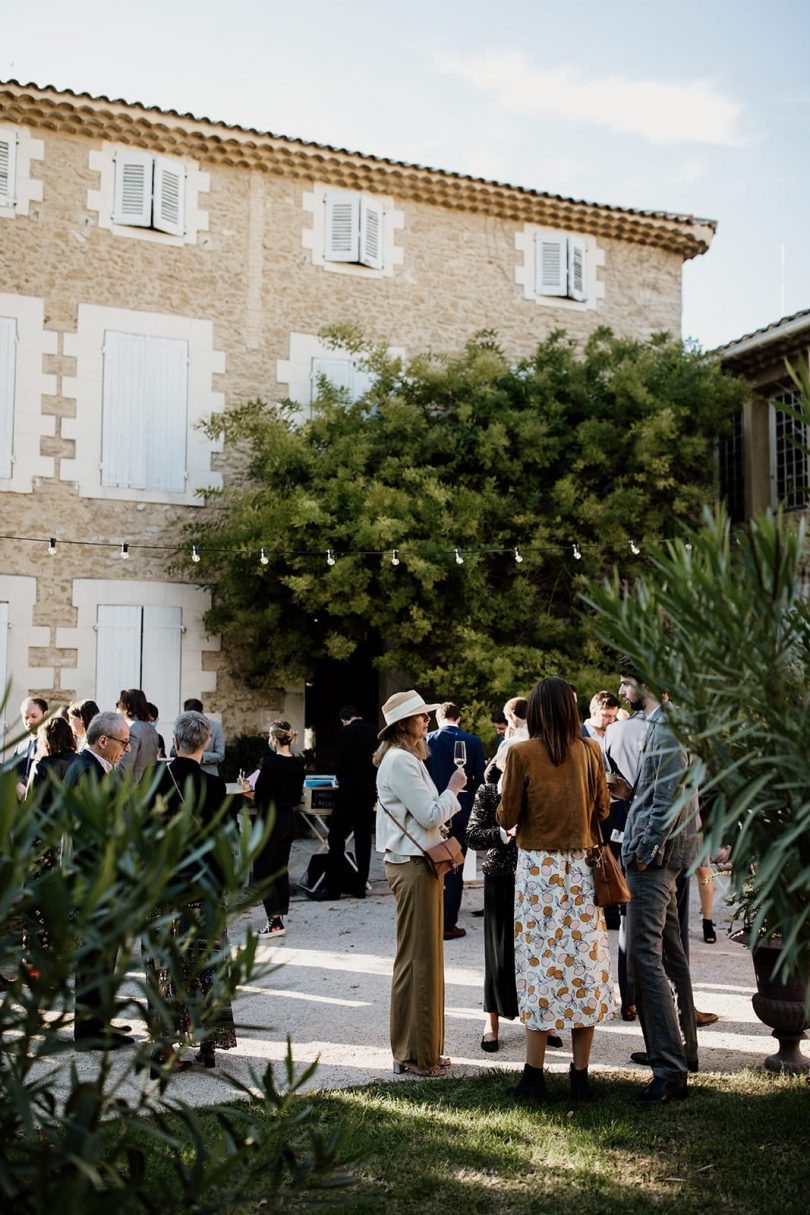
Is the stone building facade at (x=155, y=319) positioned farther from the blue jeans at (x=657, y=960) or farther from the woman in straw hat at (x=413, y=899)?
the blue jeans at (x=657, y=960)

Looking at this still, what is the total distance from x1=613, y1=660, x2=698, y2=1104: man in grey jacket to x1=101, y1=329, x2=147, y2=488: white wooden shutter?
351 inches

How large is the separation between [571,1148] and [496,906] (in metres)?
1.61

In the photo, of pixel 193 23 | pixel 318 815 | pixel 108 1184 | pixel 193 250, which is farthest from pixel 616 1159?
pixel 193 250

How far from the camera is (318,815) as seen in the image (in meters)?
10.9

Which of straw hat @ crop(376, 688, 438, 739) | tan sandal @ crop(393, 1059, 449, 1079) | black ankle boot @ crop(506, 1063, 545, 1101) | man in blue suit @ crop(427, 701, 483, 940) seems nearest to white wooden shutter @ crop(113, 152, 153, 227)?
man in blue suit @ crop(427, 701, 483, 940)

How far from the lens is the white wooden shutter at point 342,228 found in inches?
523

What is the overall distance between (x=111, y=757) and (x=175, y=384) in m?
8.07

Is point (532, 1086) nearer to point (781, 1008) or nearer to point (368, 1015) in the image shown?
point (781, 1008)

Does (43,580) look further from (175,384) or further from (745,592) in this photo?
(745,592)

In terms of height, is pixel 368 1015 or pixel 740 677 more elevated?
pixel 740 677

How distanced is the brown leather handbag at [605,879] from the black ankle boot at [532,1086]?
742mm

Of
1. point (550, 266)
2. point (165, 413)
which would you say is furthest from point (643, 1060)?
point (550, 266)

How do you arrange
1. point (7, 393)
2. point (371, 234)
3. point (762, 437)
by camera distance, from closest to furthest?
1. point (7, 393)
2. point (371, 234)
3. point (762, 437)

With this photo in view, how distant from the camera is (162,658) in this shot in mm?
12258
